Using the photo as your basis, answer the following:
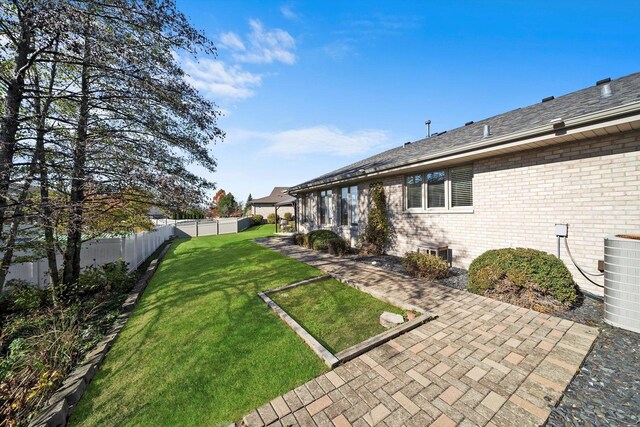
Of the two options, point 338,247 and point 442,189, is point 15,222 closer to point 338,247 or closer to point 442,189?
point 338,247

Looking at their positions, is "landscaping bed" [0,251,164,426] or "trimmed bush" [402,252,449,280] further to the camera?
"trimmed bush" [402,252,449,280]

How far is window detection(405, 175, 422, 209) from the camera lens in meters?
8.22

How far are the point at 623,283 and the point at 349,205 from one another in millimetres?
8694

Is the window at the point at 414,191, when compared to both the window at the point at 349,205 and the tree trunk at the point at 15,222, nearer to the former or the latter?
the window at the point at 349,205

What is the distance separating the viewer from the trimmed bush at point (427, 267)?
6.14 m

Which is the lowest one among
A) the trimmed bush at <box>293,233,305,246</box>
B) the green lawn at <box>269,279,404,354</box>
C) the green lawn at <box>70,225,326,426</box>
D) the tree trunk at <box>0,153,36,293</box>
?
the green lawn at <box>70,225,326,426</box>

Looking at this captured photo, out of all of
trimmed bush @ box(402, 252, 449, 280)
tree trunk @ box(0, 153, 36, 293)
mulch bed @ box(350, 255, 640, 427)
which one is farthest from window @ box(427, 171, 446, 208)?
tree trunk @ box(0, 153, 36, 293)

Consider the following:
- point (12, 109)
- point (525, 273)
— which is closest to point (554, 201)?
point (525, 273)

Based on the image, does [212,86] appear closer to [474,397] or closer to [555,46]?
[474,397]

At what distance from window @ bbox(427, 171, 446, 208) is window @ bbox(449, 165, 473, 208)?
0.90ft

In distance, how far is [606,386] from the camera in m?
2.46

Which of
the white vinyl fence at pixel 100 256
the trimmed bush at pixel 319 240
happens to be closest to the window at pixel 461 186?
the trimmed bush at pixel 319 240

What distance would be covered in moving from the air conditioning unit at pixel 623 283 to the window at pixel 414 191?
4.75 m

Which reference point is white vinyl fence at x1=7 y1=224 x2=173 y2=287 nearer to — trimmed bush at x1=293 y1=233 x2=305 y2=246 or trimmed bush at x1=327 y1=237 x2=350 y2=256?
trimmed bush at x1=293 y1=233 x2=305 y2=246
